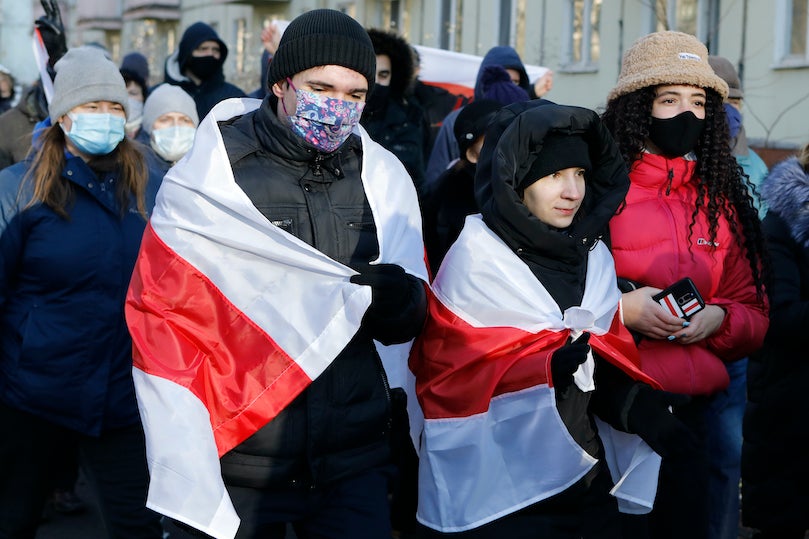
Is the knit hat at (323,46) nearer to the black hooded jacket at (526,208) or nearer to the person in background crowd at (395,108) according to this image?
the black hooded jacket at (526,208)

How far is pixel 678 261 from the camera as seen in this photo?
181 inches

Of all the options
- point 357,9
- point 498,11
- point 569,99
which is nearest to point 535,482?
point 569,99

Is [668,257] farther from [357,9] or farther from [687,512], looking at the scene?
[357,9]

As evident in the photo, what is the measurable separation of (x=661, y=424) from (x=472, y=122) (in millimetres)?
2957

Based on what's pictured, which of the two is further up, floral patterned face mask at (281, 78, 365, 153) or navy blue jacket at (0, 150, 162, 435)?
floral patterned face mask at (281, 78, 365, 153)

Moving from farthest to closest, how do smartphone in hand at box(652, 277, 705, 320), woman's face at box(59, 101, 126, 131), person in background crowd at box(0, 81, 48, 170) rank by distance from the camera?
person in background crowd at box(0, 81, 48, 170)
woman's face at box(59, 101, 126, 131)
smartphone in hand at box(652, 277, 705, 320)

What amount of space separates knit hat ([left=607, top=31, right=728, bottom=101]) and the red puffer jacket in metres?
0.28

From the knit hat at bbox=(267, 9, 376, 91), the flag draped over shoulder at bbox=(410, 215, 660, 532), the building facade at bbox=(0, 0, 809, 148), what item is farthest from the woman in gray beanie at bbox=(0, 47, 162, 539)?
the building facade at bbox=(0, 0, 809, 148)

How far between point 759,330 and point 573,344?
113cm

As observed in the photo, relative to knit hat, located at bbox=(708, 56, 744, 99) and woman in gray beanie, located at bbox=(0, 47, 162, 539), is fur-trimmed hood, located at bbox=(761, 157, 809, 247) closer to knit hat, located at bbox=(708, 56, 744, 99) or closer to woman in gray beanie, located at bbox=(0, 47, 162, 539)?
knit hat, located at bbox=(708, 56, 744, 99)

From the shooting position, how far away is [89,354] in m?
5.12

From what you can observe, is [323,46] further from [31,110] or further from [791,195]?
[31,110]

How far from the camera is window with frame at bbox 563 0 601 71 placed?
19.1 metres

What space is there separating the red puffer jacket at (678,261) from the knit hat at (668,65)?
0.28 metres
